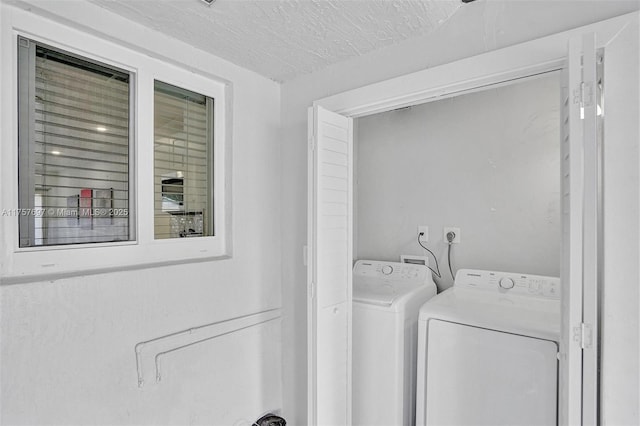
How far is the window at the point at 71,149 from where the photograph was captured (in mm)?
1287

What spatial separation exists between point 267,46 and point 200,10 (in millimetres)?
362

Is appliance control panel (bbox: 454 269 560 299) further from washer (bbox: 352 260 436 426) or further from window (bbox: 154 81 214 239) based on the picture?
window (bbox: 154 81 214 239)

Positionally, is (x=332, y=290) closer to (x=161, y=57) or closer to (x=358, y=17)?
(x=358, y=17)

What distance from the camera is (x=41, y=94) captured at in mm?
1323

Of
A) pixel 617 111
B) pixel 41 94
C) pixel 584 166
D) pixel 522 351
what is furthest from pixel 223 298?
pixel 617 111

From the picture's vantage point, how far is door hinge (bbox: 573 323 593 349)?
3.38 feet

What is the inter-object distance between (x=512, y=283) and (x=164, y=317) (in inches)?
69.6

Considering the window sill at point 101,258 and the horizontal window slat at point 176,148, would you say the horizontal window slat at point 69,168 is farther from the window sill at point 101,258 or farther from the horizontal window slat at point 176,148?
the window sill at point 101,258

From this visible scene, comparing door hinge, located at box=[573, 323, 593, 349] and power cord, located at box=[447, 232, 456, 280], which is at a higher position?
power cord, located at box=[447, 232, 456, 280]

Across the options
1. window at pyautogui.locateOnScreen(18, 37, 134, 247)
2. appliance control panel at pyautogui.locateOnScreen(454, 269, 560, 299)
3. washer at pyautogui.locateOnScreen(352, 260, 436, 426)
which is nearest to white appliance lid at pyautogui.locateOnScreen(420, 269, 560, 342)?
appliance control panel at pyautogui.locateOnScreen(454, 269, 560, 299)

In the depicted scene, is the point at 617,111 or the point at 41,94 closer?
the point at 617,111

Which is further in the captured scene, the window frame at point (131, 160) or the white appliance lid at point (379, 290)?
the white appliance lid at point (379, 290)

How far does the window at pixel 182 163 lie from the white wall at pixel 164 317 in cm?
15

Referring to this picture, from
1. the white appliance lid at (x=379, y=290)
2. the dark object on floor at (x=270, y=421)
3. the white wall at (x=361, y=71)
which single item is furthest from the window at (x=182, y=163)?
the dark object on floor at (x=270, y=421)
